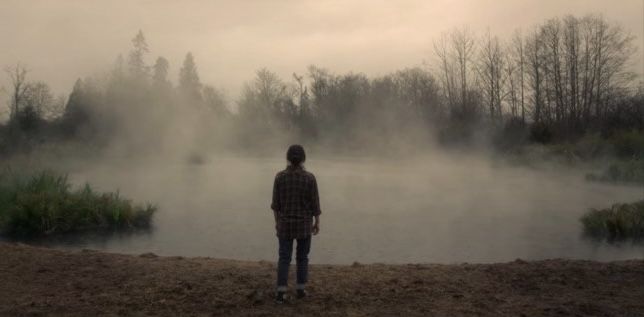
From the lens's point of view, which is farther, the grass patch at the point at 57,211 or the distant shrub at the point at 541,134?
the distant shrub at the point at 541,134

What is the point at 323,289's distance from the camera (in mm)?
5359

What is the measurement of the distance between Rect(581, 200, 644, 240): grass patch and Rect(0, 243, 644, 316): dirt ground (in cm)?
413

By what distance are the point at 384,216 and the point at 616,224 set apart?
441cm

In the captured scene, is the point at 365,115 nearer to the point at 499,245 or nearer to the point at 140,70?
the point at 140,70

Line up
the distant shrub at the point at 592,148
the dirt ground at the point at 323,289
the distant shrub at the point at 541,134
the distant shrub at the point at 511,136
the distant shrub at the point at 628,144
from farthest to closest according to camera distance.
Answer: the distant shrub at the point at 511,136
the distant shrub at the point at 541,134
the distant shrub at the point at 592,148
the distant shrub at the point at 628,144
the dirt ground at the point at 323,289

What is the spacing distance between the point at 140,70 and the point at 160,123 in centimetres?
417

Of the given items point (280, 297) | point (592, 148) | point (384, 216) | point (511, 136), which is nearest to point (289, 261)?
point (280, 297)

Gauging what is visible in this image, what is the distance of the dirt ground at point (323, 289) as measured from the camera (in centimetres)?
474

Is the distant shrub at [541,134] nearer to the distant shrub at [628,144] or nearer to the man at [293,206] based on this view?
the distant shrub at [628,144]

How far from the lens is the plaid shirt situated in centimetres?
494

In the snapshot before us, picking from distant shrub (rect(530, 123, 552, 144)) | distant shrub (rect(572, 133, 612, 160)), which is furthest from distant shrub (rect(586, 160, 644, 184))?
distant shrub (rect(530, 123, 552, 144))

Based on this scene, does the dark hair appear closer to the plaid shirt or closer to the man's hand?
the plaid shirt

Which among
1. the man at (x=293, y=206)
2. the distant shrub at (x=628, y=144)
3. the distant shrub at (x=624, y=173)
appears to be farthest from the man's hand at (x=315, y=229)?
the distant shrub at (x=628, y=144)

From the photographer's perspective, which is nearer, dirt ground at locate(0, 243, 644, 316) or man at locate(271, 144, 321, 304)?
dirt ground at locate(0, 243, 644, 316)
